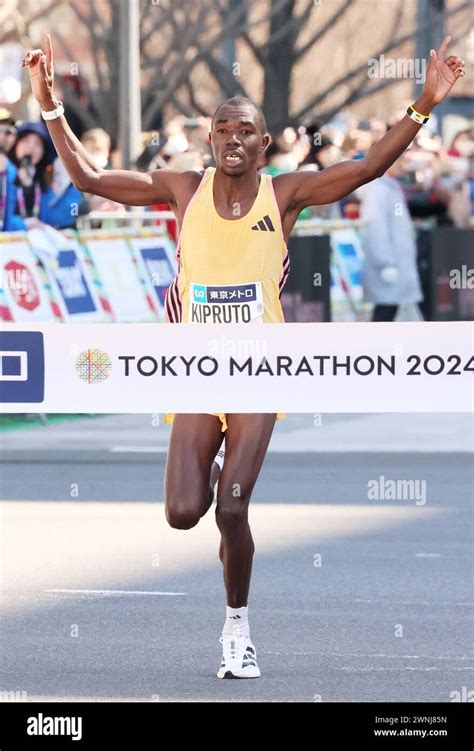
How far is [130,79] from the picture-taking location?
70.1 ft

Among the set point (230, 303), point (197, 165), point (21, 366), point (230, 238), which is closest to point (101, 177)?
point (230, 238)

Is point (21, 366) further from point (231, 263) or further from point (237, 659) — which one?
point (237, 659)

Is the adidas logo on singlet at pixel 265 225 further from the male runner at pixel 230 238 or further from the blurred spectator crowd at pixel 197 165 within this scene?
the blurred spectator crowd at pixel 197 165

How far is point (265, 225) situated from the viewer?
739 centimetres

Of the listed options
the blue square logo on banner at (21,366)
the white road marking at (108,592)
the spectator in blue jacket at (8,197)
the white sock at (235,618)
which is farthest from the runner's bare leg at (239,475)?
the spectator in blue jacket at (8,197)

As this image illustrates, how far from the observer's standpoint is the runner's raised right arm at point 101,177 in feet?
24.1

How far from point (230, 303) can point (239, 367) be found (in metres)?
0.64

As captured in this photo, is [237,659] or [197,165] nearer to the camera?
[237,659]

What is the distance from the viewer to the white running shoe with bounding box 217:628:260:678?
7566mm

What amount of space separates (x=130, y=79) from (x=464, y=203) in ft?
14.2

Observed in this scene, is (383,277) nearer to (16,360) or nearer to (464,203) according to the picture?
(464,203)

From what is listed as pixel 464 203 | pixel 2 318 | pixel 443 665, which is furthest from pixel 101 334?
pixel 464 203

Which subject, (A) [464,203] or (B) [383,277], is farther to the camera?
(A) [464,203]

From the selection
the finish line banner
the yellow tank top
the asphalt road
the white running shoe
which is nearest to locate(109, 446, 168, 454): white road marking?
the asphalt road
